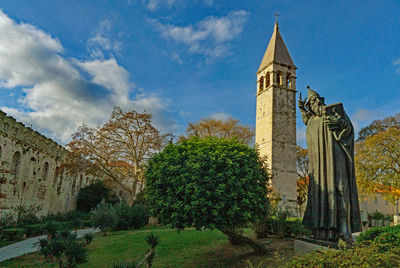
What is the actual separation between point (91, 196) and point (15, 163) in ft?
38.4

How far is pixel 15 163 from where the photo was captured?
15539 millimetres

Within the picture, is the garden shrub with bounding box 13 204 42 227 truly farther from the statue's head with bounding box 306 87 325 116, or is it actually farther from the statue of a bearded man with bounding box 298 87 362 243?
the statue's head with bounding box 306 87 325 116

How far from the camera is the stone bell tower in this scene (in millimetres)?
27656

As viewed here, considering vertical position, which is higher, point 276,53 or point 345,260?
point 276,53

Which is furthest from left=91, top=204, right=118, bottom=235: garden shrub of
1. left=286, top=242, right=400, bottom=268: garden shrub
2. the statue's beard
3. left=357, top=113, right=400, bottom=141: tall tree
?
left=357, top=113, right=400, bottom=141: tall tree

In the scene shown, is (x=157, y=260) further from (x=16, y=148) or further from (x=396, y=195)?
(x=396, y=195)

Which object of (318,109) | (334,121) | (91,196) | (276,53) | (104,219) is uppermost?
(276,53)

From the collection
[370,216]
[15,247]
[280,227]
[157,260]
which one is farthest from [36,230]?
[370,216]

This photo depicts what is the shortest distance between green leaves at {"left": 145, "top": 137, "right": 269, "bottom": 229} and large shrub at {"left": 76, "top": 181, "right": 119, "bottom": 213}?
67.7 feet

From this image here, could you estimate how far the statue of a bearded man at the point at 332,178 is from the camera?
524cm

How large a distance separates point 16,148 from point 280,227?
1424cm

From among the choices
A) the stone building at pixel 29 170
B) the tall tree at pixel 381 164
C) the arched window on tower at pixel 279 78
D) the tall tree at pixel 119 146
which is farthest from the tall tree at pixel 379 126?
the stone building at pixel 29 170

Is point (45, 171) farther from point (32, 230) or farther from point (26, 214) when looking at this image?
point (32, 230)

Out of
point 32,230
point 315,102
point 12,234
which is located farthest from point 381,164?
point 12,234
